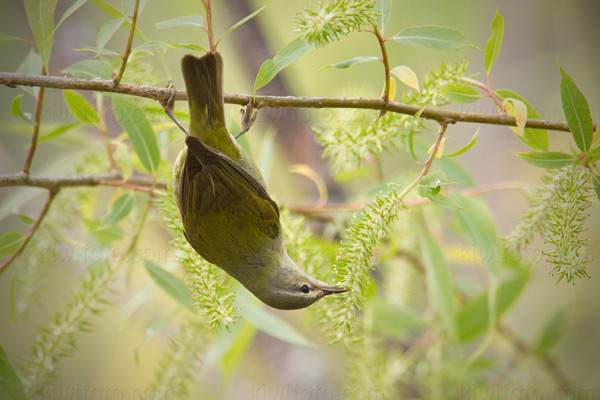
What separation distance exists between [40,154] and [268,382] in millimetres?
2205

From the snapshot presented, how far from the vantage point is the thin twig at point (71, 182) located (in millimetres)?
1227

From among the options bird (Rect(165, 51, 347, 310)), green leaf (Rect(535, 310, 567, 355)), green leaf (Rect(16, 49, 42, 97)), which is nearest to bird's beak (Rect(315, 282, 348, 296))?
bird (Rect(165, 51, 347, 310))

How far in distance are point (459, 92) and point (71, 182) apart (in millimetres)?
1105

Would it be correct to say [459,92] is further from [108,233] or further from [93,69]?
[108,233]

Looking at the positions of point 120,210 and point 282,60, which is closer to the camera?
point 282,60

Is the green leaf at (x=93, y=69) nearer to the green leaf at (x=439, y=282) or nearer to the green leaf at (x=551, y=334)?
the green leaf at (x=439, y=282)

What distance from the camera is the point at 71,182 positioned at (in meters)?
1.36

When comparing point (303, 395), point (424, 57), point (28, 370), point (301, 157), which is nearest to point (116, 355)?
point (303, 395)

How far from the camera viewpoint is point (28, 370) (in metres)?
1.29

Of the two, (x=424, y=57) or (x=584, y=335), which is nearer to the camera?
(x=584, y=335)

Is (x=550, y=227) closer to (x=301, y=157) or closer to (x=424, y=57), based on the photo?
(x=301, y=157)

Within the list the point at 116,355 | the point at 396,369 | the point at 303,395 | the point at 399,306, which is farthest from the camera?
the point at 116,355

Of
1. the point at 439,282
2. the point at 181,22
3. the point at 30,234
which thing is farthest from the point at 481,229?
the point at 30,234

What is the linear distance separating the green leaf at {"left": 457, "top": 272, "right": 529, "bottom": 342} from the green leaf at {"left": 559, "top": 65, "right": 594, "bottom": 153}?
3.80 feet
